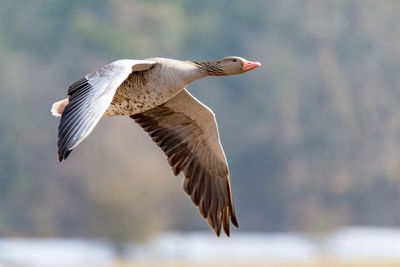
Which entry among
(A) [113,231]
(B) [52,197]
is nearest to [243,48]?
(B) [52,197]

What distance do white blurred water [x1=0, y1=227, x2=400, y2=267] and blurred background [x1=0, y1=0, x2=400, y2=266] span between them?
84mm

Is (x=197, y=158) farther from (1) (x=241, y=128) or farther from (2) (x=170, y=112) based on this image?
(1) (x=241, y=128)

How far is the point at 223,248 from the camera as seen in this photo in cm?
2814

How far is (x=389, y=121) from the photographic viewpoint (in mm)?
34844

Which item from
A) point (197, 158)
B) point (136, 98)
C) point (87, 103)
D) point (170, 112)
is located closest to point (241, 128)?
point (197, 158)

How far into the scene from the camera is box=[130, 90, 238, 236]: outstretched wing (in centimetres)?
814

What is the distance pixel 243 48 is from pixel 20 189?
380 inches

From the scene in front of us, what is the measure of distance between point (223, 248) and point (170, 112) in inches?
803

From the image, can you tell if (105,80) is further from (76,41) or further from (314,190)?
(76,41)

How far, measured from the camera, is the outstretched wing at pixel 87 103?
6.02m

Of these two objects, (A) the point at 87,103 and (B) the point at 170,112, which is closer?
(A) the point at 87,103

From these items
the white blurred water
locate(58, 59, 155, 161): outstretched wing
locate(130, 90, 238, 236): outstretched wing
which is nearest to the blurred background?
the white blurred water

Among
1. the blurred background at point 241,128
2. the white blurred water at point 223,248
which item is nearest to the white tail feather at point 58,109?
the white blurred water at point 223,248

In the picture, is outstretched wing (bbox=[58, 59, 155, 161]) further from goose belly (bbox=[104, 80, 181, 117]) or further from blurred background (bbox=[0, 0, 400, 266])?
blurred background (bbox=[0, 0, 400, 266])
